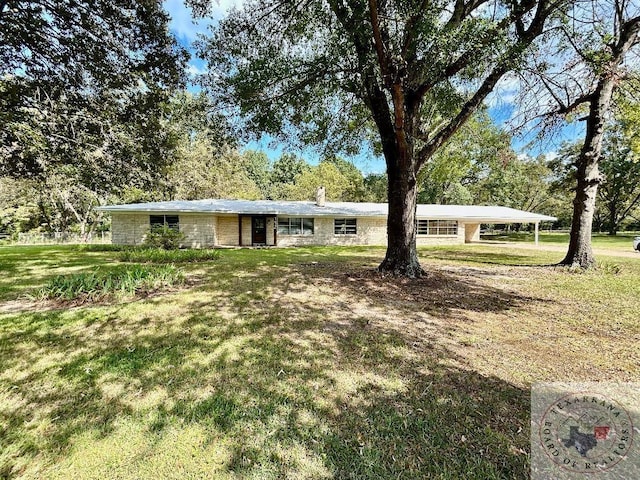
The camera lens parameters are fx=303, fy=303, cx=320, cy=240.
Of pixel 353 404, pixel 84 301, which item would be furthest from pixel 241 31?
pixel 353 404

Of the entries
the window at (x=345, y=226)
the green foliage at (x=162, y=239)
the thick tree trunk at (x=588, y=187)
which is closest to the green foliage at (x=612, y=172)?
the window at (x=345, y=226)

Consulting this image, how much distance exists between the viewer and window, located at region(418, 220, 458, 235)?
21.8 m

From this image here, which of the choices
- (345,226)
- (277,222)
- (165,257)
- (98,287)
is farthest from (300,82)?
(345,226)

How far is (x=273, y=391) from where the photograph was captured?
2826 millimetres

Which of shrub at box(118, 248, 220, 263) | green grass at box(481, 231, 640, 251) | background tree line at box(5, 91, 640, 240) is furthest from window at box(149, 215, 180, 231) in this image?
green grass at box(481, 231, 640, 251)

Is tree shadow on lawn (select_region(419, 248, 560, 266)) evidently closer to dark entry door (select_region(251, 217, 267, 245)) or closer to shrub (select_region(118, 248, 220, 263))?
shrub (select_region(118, 248, 220, 263))

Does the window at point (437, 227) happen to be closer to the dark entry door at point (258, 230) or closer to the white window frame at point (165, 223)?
the dark entry door at point (258, 230)

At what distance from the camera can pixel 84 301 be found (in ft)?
17.9

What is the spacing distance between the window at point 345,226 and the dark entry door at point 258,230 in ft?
15.0

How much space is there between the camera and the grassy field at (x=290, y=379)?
81.9 inches

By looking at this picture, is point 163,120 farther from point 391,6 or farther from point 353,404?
point 353,404

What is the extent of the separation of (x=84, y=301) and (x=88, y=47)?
6956 mm

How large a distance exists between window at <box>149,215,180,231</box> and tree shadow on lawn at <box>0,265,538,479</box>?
514 inches

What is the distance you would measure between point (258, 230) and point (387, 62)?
15061mm
